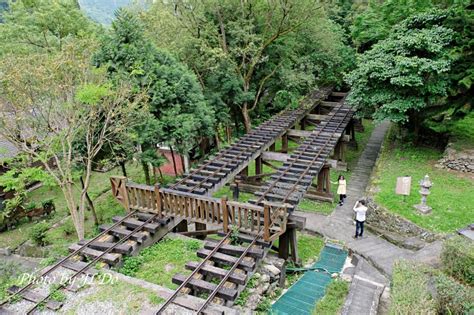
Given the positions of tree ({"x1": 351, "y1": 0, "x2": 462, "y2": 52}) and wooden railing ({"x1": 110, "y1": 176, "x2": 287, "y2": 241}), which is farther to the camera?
tree ({"x1": 351, "y1": 0, "x2": 462, "y2": 52})

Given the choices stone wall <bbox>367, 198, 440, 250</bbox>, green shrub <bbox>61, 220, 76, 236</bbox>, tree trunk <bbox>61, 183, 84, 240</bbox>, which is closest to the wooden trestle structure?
tree trunk <bbox>61, 183, 84, 240</bbox>

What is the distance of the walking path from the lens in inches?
278

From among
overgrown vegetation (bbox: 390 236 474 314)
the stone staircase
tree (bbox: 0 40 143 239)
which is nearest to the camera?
overgrown vegetation (bbox: 390 236 474 314)

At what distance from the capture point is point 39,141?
11.0 metres

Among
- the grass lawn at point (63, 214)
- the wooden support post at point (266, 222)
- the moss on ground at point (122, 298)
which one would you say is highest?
the wooden support post at point (266, 222)

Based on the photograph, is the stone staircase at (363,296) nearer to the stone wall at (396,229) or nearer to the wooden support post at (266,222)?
the wooden support post at (266,222)

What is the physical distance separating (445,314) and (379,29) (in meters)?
17.0

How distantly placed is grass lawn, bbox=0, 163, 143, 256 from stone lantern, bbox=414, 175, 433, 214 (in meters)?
11.2

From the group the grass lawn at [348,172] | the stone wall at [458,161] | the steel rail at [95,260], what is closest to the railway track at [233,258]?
the steel rail at [95,260]

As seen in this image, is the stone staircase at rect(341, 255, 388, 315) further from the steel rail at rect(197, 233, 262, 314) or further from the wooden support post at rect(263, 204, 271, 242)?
the steel rail at rect(197, 233, 262, 314)

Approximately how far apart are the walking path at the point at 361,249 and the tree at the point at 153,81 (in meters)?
5.90

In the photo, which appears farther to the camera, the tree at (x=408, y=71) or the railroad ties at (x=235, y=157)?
the tree at (x=408, y=71)

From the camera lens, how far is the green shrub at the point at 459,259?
7074 mm

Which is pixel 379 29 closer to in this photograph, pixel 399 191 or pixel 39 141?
pixel 399 191
